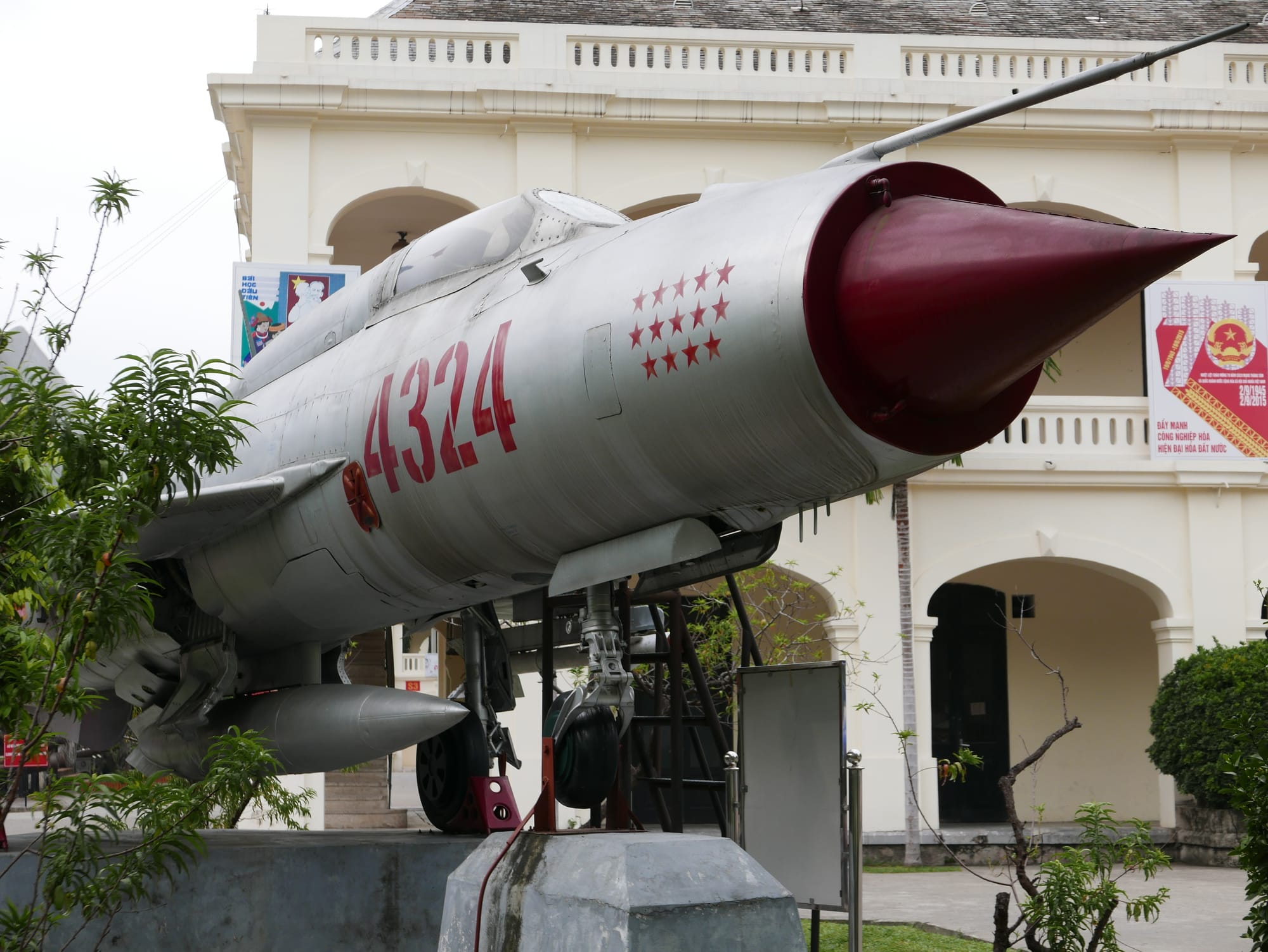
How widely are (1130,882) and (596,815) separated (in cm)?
1072

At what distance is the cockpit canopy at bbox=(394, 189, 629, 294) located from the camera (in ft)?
17.6

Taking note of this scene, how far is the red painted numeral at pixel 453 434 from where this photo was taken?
16.2 feet

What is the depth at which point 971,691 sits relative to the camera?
70.2 feet

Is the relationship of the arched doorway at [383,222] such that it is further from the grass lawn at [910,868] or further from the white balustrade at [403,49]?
the grass lawn at [910,868]

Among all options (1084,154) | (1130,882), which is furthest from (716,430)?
(1084,154)

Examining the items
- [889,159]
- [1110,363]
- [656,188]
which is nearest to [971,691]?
[1110,363]

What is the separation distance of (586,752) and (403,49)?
15.0 m

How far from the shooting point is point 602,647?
14.9 feet

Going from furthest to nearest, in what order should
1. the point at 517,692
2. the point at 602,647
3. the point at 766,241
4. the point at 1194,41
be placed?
the point at 517,692
the point at 602,647
the point at 766,241
the point at 1194,41

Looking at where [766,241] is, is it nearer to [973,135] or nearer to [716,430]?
[716,430]

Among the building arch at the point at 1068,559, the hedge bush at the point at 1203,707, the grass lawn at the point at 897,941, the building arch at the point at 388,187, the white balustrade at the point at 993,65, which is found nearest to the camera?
the grass lawn at the point at 897,941

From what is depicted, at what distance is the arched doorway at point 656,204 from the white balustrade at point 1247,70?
7542mm

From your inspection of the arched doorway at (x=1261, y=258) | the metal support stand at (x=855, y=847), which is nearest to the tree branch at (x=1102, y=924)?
the metal support stand at (x=855, y=847)

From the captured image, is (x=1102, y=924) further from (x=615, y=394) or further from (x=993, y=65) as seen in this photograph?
(x=993, y=65)
